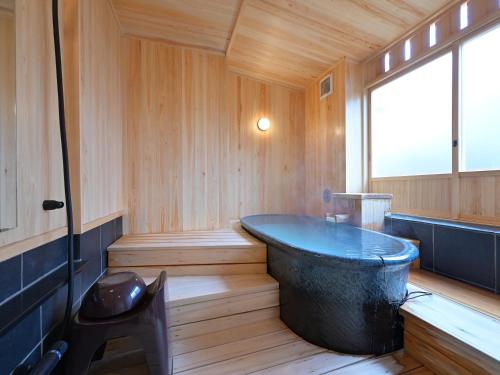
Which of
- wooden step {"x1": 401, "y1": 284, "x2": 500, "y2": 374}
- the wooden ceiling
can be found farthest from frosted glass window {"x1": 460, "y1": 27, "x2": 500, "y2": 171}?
the wooden ceiling

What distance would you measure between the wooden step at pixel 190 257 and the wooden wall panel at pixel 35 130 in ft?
2.42

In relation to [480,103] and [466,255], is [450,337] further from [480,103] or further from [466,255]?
[480,103]

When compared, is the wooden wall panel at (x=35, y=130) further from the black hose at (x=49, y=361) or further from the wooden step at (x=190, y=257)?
the wooden step at (x=190, y=257)

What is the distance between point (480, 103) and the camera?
5.49ft

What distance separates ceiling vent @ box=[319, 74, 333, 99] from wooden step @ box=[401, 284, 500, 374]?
226 centimetres

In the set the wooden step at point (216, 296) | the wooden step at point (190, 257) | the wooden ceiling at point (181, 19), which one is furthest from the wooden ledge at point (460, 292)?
the wooden ceiling at point (181, 19)

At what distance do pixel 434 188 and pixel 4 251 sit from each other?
8.71 feet

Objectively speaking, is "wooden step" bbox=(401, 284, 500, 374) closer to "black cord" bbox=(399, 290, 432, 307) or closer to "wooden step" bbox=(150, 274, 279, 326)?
"black cord" bbox=(399, 290, 432, 307)

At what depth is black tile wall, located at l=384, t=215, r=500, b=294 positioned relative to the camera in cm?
142

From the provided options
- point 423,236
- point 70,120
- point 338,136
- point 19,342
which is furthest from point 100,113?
point 423,236

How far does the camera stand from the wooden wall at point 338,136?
8.21ft

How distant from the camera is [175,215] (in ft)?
7.72

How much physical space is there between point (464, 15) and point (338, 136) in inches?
50.3

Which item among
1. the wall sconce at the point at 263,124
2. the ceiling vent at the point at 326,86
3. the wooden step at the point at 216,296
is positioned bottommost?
the wooden step at the point at 216,296
